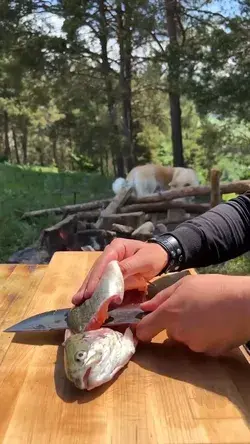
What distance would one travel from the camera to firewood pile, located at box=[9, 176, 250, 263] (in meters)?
4.14

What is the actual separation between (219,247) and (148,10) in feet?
25.6

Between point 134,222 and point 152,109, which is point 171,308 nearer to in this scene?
point 134,222

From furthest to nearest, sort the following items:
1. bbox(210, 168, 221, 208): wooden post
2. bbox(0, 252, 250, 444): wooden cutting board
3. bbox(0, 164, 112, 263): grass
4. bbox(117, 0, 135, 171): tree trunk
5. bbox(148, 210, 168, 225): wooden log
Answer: bbox(117, 0, 135, 171): tree trunk < bbox(148, 210, 168, 225): wooden log < bbox(0, 164, 112, 263): grass < bbox(210, 168, 221, 208): wooden post < bbox(0, 252, 250, 444): wooden cutting board

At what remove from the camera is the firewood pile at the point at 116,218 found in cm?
414

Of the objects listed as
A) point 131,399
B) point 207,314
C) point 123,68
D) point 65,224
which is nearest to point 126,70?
point 123,68

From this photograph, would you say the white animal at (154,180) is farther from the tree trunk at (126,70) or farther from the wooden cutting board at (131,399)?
the wooden cutting board at (131,399)

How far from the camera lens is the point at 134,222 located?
4.75 meters

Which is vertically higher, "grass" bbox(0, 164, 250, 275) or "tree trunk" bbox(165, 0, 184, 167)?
"tree trunk" bbox(165, 0, 184, 167)

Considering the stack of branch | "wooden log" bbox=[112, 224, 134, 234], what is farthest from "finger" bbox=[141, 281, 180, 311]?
"wooden log" bbox=[112, 224, 134, 234]

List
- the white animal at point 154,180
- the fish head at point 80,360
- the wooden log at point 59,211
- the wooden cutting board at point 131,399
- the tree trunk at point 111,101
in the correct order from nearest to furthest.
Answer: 1. the wooden cutting board at point 131,399
2. the fish head at point 80,360
3. the wooden log at point 59,211
4. the white animal at point 154,180
5. the tree trunk at point 111,101

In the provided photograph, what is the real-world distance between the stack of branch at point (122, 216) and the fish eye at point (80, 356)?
315 centimetres

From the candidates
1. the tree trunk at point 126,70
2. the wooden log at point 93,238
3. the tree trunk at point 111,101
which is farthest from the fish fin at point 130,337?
the tree trunk at point 111,101

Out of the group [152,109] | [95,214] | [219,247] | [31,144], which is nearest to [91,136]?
[152,109]

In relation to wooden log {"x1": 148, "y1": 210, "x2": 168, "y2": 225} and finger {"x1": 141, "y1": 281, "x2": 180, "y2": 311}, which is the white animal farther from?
finger {"x1": 141, "y1": 281, "x2": 180, "y2": 311}
